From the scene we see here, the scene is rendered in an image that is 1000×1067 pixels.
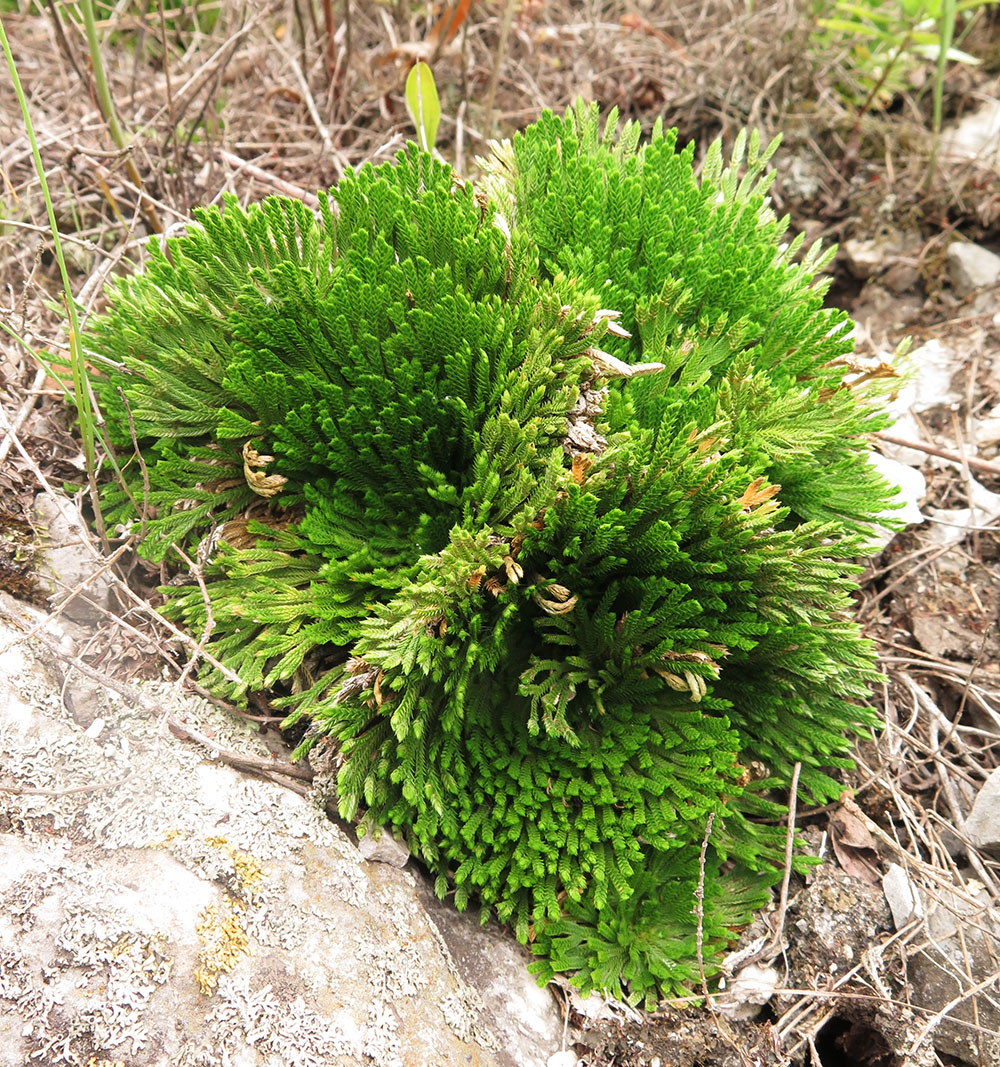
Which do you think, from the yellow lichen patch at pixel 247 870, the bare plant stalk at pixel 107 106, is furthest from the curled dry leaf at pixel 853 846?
the bare plant stalk at pixel 107 106

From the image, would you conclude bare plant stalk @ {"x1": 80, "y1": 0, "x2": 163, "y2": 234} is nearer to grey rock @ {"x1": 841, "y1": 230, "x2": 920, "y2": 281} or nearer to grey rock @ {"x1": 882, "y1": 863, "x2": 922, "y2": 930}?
grey rock @ {"x1": 841, "y1": 230, "x2": 920, "y2": 281}

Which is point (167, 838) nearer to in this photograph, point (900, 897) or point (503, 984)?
point (503, 984)

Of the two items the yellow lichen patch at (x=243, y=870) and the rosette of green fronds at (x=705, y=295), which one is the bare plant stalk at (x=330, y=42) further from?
the yellow lichen patch at (x=243, y=870)

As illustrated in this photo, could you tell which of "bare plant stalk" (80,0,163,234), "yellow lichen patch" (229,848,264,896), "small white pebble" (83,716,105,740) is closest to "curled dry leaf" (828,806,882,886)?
"yellow lichen patch" (229,848,264,896)

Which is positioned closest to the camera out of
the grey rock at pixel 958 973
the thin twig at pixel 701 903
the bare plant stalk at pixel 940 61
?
the thin twig at pixel 701 903

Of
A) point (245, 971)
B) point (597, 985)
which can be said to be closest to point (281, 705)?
point (245, 971)

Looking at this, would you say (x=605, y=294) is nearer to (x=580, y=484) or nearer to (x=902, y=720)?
(x=580, y=484)
